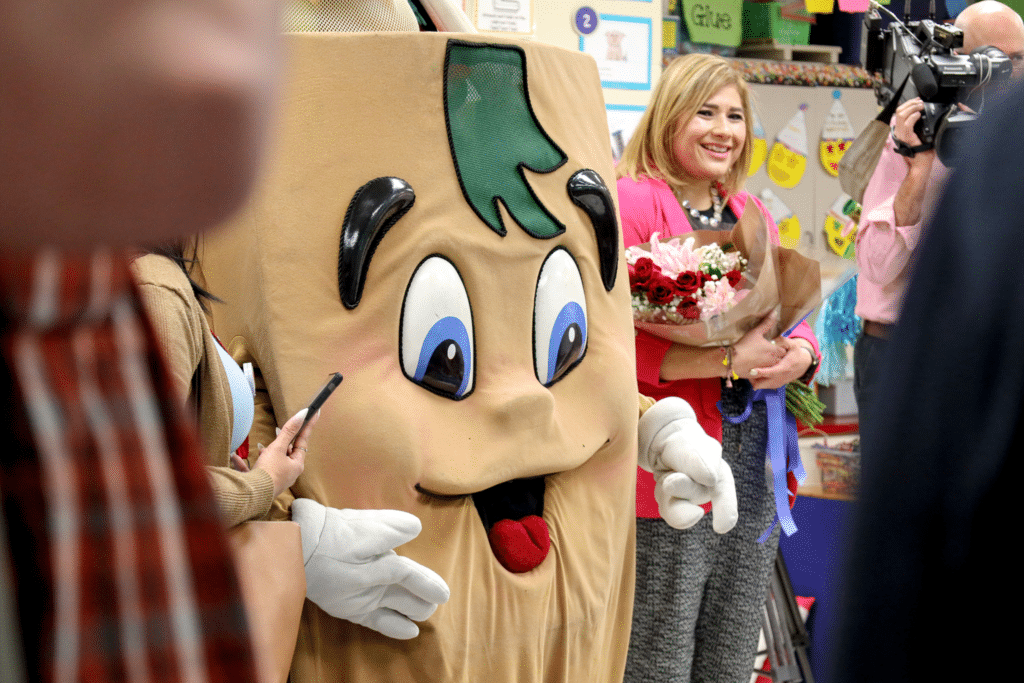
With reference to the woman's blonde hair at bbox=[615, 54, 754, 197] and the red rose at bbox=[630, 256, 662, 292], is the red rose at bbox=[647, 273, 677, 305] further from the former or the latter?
the woman's blonde hair at bbox=[615, 54, 754, 197]

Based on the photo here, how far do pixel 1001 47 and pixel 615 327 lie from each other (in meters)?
1.70

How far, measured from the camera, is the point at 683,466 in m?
1.57

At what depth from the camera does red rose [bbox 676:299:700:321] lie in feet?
6.16

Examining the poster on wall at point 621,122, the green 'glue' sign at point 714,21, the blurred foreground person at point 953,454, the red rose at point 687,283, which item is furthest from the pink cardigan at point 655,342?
the green 'glue' sign at point 714,21

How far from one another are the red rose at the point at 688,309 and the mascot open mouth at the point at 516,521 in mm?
618

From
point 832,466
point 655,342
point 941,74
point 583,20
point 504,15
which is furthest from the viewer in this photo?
point 583,20

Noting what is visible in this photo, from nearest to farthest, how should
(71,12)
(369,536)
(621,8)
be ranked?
(71,12) < (369,536) < (621,8)

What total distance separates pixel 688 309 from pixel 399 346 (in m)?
0.79

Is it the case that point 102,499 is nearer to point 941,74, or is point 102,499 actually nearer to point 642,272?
point 642,272

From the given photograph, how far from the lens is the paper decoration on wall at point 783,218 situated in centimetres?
486

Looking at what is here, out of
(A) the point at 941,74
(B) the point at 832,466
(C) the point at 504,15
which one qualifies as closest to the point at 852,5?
(A) the point at 941,74

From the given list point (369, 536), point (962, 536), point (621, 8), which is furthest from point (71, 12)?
point (621, 8)

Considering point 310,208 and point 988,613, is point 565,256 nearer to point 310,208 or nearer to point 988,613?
point 310,208

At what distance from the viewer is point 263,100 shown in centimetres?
33
